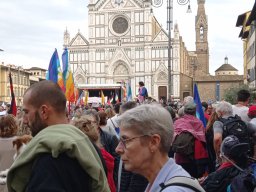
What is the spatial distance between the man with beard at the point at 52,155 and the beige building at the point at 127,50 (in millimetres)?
63061

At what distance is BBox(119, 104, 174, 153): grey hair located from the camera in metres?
2.48

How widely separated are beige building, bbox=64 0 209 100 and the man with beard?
63.1 meters

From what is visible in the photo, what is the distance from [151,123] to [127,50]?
6598cm

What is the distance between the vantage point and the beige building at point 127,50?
2628 inches

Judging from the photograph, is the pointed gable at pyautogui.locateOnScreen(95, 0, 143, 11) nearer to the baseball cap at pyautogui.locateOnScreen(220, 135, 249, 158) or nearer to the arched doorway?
the arched doorway

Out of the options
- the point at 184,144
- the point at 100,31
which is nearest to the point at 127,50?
the point at 100,31

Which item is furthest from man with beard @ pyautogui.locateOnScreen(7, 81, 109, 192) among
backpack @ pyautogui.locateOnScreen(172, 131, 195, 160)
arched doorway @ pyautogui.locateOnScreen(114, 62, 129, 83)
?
arched doorway @ pyautogui.locateOnScreen(114, 62, 129, 83)

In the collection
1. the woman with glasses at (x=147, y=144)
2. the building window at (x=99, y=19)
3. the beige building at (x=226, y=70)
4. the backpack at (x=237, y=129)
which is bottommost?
the backpack at (x=237, y=129)

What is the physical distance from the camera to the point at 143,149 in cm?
247

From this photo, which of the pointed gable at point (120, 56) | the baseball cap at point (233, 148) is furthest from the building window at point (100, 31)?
the baseball cap at point (233, 148)

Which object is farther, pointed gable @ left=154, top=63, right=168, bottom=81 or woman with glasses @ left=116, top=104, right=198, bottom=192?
pointed gable @ left=154, top=63, right=168, bottom=81

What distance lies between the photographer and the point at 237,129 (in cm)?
595

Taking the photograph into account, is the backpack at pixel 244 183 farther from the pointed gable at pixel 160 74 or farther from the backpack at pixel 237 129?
the pointed gable at pixel 160 74

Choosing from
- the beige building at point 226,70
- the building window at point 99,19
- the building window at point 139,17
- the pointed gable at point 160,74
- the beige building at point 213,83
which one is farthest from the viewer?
the beige building at point 226,70
